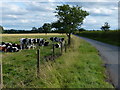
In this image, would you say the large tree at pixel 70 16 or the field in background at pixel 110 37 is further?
the field in background at pixel 110 37

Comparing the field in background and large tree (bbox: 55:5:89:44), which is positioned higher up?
large tree (bbox: 55:5:89:44)

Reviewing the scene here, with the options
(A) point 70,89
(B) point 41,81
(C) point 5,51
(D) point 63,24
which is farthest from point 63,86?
(D) point 63,24

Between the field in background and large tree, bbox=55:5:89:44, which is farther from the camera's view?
the field in background

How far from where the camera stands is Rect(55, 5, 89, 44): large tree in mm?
24266

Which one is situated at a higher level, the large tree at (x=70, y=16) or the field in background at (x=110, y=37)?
the large tree at (x=70, y=16)

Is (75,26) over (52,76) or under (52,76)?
over

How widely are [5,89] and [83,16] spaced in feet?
67.5

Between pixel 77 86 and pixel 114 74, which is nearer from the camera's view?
pixel 77 86

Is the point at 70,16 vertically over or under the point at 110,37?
over

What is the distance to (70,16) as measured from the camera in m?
24.0

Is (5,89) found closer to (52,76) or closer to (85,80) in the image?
(52,76)

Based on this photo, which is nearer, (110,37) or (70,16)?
(70,16)

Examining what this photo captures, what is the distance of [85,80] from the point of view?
25.4 feet

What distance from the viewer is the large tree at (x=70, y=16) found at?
24.3 m
